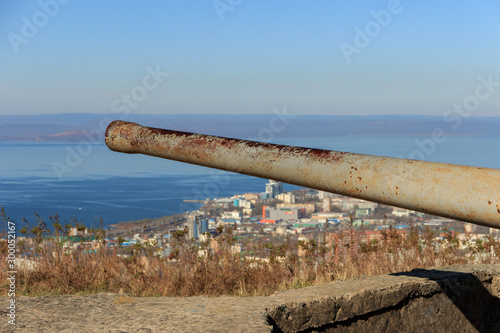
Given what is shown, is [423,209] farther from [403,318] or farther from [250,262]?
[250,262]

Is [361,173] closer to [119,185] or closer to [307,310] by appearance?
[307,310]

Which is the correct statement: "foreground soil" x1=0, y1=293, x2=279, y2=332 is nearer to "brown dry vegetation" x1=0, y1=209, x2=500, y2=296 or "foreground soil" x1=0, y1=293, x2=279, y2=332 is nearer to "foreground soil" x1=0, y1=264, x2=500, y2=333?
"foreground soil" x1=0, y1=264, x2=500, y2=333

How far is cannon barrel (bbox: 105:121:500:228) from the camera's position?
1272mm

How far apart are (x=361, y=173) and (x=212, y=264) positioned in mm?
3640

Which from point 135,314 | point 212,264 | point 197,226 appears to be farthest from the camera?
point 197,226

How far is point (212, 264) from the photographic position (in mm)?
4980

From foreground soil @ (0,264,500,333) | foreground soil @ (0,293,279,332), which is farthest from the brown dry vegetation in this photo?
foreground soil @ (0,293,279,332)

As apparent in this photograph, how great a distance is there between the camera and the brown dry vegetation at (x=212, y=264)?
469 cm

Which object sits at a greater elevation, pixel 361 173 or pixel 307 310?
pixel 361 173

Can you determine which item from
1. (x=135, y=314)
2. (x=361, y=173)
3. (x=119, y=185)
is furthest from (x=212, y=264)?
(x=119, y=185)

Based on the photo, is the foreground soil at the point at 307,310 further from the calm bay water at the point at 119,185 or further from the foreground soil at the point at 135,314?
the calm bay water at the point at 119,185

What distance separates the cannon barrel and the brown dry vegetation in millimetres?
2641

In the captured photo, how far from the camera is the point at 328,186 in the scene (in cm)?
164

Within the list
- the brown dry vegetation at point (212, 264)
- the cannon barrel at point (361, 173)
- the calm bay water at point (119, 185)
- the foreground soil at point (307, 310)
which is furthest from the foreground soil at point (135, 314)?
the calm bay water at point (119, 185)
